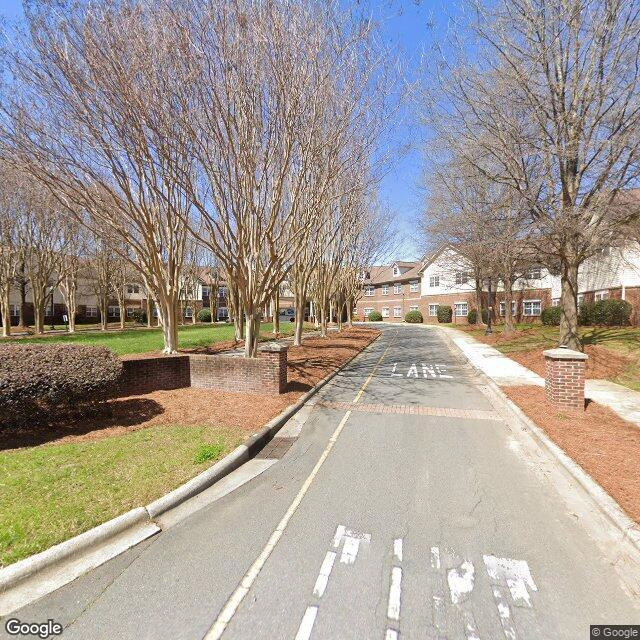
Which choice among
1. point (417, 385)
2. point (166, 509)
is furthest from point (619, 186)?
point (166, 509)

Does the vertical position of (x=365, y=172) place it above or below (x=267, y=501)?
above

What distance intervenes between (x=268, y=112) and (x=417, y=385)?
829cm

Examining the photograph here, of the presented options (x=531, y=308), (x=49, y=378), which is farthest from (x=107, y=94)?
(x=531, y=308)

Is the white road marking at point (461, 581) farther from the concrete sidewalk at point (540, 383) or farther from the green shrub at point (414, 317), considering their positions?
the green shrub at point (414, 317)

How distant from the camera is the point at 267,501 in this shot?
174 inches

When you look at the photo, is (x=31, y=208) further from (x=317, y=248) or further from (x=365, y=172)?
(x=365, y=172)

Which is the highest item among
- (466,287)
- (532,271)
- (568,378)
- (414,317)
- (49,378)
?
(532,271)

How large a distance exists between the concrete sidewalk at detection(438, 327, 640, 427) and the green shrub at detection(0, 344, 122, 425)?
32.9ft

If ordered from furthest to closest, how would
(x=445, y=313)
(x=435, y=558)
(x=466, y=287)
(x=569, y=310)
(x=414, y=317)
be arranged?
(x=414, y=317)
(x=445, y=313)
(x=466, y=287)
(x=569, y=310)
(x=435, y=558)

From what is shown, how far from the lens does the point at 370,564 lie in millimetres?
3256

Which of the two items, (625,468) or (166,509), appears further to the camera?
(625,468)

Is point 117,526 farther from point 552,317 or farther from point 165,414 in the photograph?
point 552,317

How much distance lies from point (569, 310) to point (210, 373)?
506 inches

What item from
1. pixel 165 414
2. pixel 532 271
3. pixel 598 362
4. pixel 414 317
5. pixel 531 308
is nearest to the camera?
pixel 165 414
